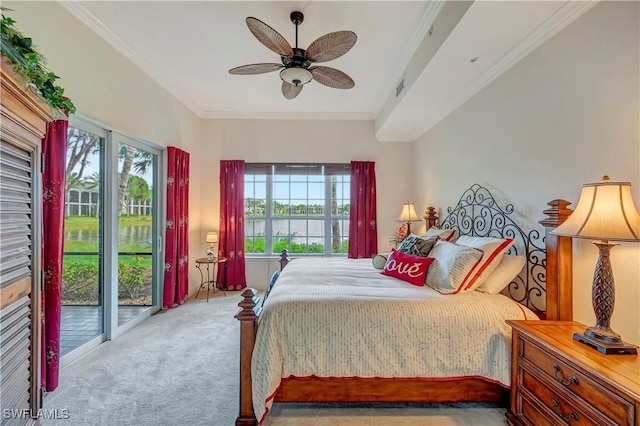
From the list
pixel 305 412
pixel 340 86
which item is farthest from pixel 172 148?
pixel 305 412

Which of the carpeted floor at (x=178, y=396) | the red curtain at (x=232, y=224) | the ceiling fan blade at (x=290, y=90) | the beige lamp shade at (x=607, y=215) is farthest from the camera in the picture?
the red curtain at (x=232, y=224)

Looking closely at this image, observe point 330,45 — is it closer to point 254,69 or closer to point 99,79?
point 254,69

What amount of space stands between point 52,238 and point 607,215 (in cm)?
335

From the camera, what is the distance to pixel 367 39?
2.75 m

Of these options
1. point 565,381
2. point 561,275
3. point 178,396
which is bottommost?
point 178,396

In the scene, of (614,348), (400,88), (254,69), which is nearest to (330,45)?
(254,69)

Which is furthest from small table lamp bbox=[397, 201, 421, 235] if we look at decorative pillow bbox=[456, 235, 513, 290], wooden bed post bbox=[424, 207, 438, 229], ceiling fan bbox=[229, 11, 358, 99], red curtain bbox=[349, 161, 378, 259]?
ceiling fan bbox=[229, 11, 358, 99]

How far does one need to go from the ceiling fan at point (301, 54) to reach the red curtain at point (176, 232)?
1.92 metres

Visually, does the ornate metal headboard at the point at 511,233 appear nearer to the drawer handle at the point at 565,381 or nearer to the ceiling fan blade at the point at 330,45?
the drawer handle at the point at 565,381

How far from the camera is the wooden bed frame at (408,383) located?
1.74m

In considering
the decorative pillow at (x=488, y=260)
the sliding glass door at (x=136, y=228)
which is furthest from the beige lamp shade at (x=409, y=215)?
the sliding glass door at (x=136, y=228)

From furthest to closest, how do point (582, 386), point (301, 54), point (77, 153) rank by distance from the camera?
1. point (77, 153)
2. point (301, 54)
3. point (582, 386)

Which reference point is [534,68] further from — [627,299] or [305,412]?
[305,412]

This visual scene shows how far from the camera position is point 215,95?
4105 mm
